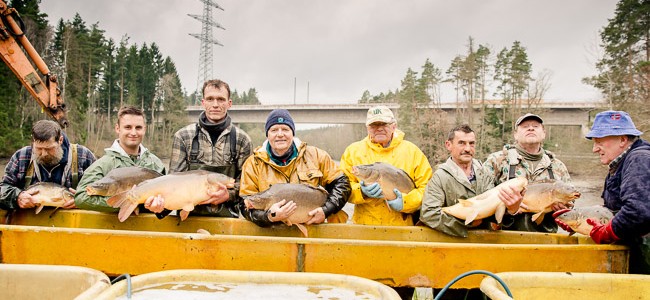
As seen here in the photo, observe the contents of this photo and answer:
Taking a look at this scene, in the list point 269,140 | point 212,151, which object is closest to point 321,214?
point 269,140

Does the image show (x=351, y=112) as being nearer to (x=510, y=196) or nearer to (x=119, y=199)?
(x=510, y=196)

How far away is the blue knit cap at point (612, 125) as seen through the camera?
142 inches

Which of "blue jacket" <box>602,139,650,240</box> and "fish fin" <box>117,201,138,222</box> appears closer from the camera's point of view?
"blue jacket" <box>602,139,650,240</box>

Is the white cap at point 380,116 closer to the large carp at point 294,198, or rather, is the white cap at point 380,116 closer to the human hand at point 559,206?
the large carp at point 294,198

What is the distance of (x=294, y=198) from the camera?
4.01 m

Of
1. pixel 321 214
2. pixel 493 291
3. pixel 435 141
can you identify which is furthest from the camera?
pixel 435 141

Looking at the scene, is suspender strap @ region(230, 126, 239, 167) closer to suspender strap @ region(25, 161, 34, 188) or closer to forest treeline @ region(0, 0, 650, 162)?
suspender strap @ region(25, 161, 34, 188)

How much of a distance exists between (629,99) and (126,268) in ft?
92.3

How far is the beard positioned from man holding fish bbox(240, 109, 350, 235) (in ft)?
7.56

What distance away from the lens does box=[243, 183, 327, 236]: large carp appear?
396cm

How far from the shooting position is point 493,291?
2445mm

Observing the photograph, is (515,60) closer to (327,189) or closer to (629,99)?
(629,99)

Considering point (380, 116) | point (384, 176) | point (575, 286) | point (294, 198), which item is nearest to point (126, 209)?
point (294, 198)

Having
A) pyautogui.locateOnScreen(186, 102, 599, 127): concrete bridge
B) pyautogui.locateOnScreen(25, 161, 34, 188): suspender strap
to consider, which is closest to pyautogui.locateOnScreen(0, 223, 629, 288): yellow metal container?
pyautogui.locateOnScreen(25, 161, 34, 188): suspender strap
